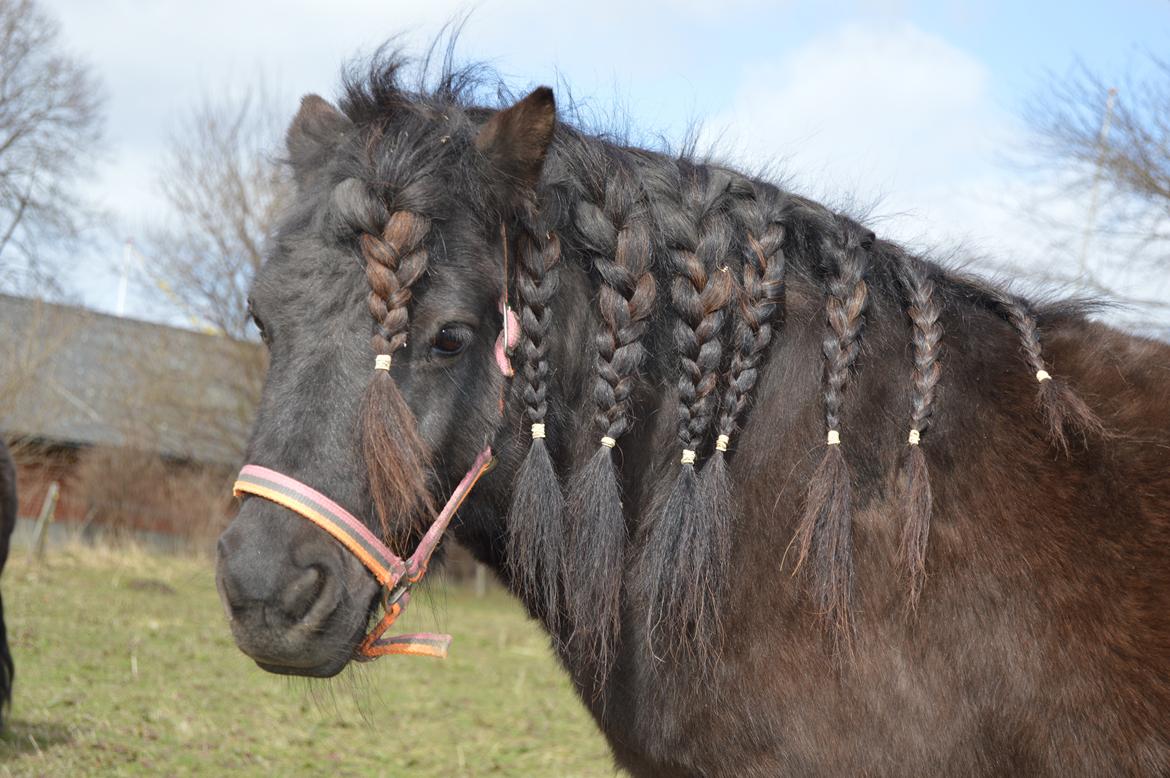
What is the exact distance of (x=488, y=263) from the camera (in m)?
2.54

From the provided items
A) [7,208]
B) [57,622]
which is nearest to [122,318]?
[7,208]

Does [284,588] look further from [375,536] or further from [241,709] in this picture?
[241,709]

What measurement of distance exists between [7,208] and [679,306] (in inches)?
1038

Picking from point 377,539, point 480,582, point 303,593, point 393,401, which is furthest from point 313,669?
point 480,582

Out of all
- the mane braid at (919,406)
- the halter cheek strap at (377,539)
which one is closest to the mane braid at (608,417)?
the halter cheek strap at (377,539)

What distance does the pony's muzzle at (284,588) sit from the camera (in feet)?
7.27

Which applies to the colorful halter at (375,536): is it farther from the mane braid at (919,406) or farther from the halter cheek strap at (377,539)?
the mane braid at (919,406)

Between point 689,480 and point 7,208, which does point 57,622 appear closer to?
point 689,480

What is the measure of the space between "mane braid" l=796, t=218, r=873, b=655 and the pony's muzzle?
1.12 m

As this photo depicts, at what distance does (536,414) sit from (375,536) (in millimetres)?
512

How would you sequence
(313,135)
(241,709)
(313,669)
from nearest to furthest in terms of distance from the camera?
1. (313,669)
2. (313,135)
3. (241,709)

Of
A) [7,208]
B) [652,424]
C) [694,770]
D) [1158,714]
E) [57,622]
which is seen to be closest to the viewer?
[1158,714]

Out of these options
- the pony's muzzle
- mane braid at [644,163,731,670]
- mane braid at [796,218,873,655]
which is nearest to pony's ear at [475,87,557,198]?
mane braid at [644,163,731,670]

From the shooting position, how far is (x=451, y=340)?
8.06 ft
